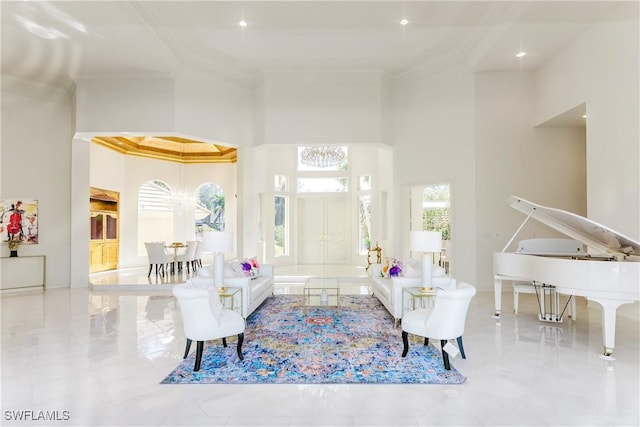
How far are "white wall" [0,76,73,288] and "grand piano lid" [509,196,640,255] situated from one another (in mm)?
9091

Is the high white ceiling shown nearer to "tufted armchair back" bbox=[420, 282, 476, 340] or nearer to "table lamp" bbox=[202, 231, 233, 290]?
"table lamp" bbox=[202, 231, 233, 290]

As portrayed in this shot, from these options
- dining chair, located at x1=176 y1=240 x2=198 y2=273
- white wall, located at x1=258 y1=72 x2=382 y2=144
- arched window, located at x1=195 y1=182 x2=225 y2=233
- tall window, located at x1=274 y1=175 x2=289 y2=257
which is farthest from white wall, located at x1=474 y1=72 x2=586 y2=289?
arched window, located at x1=195 y1=182 x2=225 y2=233

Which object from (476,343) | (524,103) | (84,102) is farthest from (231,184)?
(476,343)

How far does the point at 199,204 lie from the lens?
40.3 feet

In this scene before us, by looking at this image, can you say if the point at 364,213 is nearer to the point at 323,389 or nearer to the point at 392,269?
the point at 392,269

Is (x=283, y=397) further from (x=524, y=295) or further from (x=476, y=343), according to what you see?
(x=524, y=295)

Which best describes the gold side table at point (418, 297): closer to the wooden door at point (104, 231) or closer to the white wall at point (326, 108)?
the white wall at point (326, 108)

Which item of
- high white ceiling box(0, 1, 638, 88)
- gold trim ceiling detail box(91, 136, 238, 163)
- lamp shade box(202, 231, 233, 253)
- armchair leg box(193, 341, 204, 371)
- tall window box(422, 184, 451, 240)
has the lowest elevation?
armchair leg box(193, 341, 204, 371)

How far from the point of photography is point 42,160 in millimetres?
7664

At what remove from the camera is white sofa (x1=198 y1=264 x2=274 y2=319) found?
478cm

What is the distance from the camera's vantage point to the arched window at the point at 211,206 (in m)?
12.3

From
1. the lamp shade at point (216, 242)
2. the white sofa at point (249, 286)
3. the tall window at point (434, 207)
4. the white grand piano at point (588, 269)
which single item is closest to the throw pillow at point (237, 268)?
the white sofa at point (249, 286)

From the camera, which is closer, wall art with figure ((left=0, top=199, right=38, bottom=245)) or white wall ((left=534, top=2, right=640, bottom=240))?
white wall ((left=534, top=2, right=640, bottom=240))

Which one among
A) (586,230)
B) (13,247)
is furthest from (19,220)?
(586,230)
